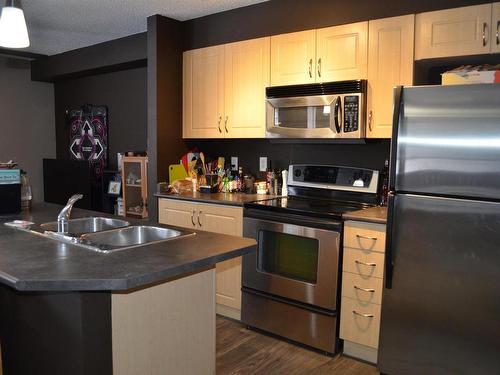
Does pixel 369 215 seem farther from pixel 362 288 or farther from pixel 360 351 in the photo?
pixel 360 351

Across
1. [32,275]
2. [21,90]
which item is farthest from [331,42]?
[21,90]

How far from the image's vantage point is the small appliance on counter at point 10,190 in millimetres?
2520

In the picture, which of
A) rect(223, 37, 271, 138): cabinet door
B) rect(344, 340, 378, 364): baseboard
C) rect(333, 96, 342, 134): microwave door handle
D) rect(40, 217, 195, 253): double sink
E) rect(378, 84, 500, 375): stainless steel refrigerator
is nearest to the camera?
rect(40, 217, 195, 253): double sink

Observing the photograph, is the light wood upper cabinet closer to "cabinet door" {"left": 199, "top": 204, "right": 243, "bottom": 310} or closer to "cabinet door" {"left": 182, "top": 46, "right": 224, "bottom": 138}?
"cabinet door" {"left": 182, "top": 46, "right": 224, "bottom": 138}

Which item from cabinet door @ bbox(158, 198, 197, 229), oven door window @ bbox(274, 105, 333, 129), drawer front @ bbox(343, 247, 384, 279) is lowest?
drawer front @ bbox(343, 247, 384, 279)

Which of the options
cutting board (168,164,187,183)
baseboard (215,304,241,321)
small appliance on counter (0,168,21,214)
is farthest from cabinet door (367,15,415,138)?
small appliance on counter (0,168,21,214)

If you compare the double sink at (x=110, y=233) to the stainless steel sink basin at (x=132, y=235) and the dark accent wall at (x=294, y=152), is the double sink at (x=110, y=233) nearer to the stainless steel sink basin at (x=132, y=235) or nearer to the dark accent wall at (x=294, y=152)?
the stainless steel sink basin at (x=132, y=235)

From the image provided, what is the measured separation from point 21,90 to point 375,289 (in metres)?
4.98

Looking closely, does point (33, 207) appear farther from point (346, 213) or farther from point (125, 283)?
point (346, 213)

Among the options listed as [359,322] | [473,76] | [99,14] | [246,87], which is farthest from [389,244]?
[99,14]

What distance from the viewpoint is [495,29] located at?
2.44 metres

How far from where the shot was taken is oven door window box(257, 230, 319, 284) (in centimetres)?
285

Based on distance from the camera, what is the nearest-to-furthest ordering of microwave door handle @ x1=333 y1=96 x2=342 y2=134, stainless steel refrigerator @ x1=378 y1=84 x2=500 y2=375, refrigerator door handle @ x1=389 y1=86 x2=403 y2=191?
1. stainless steel refrigerator @ x1=378 y1=84 x2=500 y2=375
2. refrigerator door handle @ x1=389 y1=86 x2=403 y2=191
3. microwave door handle @ x1=333 y1=96 x2=342 y2=134

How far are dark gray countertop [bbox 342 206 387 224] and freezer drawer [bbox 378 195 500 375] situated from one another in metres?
0.16
